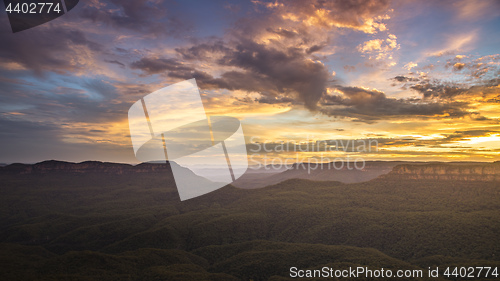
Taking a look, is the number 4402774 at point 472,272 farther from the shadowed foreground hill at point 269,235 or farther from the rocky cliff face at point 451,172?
the rocky cliff face at point 451,172

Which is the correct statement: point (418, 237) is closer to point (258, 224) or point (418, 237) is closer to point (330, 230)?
point (330, 230)

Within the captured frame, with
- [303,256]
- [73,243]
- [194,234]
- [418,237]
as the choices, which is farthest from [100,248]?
[418,237]

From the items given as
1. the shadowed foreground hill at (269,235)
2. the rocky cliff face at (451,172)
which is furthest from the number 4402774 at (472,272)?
the rocky cliff face at (451,172)

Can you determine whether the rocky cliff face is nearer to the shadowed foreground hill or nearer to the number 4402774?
the shadowed foreground hill

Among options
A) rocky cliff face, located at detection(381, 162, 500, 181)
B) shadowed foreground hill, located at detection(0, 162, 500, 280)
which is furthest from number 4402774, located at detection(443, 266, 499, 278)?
rocky cliff face, located at detection(381, 162, 500, 181)

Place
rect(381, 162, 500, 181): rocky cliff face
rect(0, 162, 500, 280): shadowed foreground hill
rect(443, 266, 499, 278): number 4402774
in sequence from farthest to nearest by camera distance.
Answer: rect(381, 162, 500, 181): rocky cliff face
rect(0, 162, 500, 280): shadowed foreground hill
rect(443, 266, 499, 278): number 4402774

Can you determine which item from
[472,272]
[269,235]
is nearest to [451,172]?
[472,272]
